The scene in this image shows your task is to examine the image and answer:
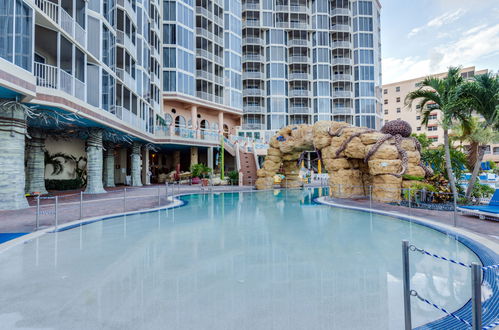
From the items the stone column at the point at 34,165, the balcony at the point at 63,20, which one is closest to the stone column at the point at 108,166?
the stone column at the point at 34,165

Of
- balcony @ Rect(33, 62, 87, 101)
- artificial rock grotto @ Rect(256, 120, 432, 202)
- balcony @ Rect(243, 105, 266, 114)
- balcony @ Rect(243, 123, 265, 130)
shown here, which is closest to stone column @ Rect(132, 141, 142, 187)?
balcony @ Rect(33, 62, 87, 101)

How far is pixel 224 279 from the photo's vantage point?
4.34 m

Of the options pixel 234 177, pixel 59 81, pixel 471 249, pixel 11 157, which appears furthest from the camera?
pixel 234 177

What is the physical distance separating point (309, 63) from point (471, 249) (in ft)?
145

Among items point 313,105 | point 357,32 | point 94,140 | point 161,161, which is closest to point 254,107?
point 313,105

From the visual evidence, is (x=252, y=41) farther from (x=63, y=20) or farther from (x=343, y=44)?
(x=63, y=20)

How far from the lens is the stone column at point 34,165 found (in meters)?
15.3

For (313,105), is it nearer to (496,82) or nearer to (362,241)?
(496,82)

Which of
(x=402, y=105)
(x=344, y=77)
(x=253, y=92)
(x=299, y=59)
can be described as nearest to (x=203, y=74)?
(x=253, y=92)

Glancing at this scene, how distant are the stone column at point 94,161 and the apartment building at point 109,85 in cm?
6

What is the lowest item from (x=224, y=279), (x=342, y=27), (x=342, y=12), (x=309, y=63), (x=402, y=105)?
(x=224, y=279)

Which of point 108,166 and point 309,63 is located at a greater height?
point 309,63

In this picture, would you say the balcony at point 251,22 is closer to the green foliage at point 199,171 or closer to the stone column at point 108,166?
the green foliage at point 199,171

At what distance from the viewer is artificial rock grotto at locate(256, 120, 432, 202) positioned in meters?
12.3
